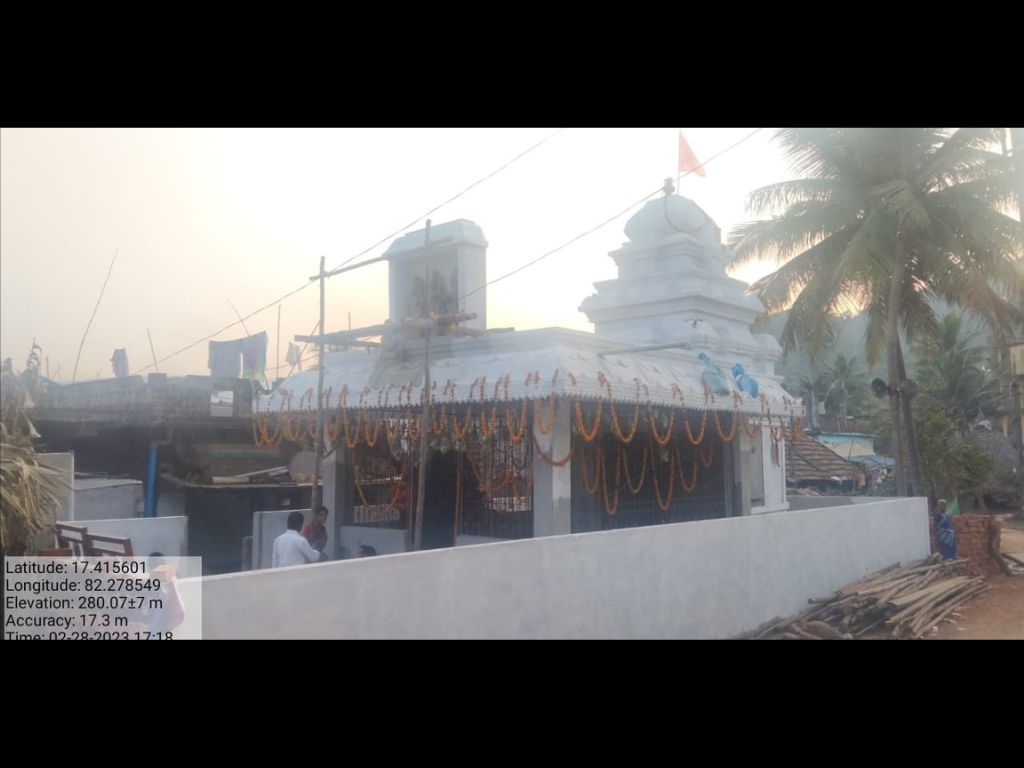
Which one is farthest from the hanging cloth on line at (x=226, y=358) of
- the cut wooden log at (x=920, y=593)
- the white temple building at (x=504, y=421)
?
the cut wooden log at (x=920, y=593)

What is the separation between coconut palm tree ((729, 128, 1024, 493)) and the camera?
48.1 feet

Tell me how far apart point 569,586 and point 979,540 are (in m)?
11.2

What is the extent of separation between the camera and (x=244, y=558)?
12805 mm

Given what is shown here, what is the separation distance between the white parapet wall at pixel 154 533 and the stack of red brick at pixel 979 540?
12753mm

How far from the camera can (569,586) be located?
287 inches

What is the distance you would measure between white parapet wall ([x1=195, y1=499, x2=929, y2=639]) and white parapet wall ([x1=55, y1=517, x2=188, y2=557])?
5.38m

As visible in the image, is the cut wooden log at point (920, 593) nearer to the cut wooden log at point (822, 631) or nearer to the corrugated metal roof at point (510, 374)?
the cut wooden log at point (822, 631)

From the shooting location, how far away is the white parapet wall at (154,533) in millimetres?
10086

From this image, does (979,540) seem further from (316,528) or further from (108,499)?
(108,499)

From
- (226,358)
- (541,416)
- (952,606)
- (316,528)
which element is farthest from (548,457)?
(226,358)

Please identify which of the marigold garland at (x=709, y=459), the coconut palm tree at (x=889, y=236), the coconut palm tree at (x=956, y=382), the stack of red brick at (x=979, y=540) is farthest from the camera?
the coconut palm tree at (x=956, y=382)

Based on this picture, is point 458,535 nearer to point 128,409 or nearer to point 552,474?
point 552,474

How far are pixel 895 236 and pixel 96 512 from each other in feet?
44.1

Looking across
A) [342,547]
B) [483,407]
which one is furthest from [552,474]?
[342,547]
